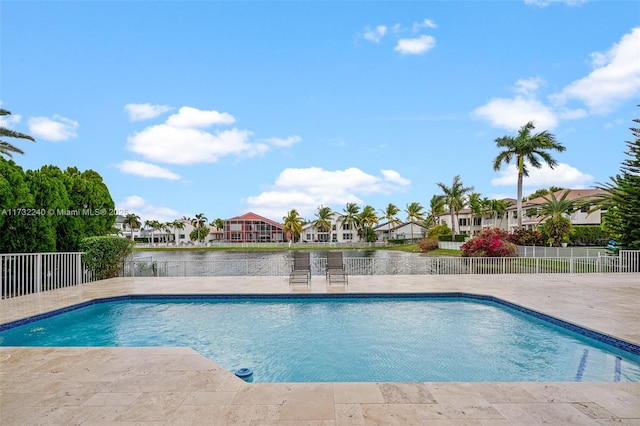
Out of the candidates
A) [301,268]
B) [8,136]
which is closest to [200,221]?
[8,136]

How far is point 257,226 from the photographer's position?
210 feet

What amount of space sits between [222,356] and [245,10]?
11298 mm

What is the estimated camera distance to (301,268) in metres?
10.8

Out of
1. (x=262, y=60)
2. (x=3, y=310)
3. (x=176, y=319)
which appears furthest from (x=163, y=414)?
(x=262, y=60)

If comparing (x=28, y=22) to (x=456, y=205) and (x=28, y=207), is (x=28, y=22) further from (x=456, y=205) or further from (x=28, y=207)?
(x=456, y=205)

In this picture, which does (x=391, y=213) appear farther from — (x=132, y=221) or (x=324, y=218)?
(x=132, y=221)

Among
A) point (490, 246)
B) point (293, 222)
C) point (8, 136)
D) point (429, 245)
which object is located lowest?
point (429, 245)

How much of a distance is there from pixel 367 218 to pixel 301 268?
50.8 m

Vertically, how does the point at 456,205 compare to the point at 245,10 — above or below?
below

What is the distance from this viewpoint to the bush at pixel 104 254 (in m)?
11.1

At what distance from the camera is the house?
63.3 meters

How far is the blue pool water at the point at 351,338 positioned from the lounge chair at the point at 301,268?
1.57 metres

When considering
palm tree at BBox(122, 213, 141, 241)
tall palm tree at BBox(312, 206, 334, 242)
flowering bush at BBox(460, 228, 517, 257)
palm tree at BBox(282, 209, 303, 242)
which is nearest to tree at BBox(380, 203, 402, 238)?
tall palm tree at BBox(312, 206, 334, 242)

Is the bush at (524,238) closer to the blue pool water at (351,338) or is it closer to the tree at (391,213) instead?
the blue pool water at (351,338)
